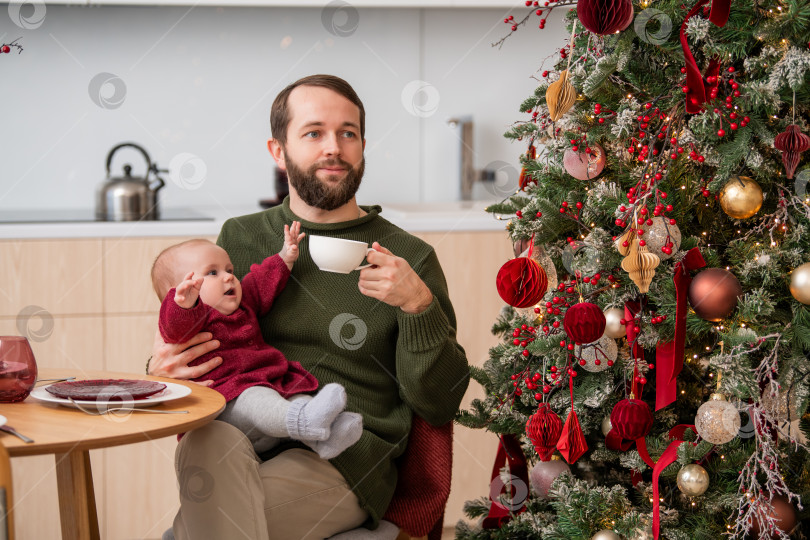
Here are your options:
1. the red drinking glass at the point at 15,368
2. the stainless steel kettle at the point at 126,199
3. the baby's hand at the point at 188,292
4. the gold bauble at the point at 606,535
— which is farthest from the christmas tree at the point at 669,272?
the stainless steel kettle at the point at 126,199

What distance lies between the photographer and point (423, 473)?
1.51 m

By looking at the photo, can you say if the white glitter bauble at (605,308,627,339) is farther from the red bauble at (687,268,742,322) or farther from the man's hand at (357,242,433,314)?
the man's hand at (357,242,433,314)

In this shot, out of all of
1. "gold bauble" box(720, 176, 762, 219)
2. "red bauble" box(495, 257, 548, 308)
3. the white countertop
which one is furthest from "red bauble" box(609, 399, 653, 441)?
the white countertop

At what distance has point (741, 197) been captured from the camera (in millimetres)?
1200

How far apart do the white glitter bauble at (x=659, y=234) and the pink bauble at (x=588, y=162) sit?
0.17 m

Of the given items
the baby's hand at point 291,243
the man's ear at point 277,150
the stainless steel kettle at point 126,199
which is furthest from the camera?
the stainless steel kettle at point 126,199

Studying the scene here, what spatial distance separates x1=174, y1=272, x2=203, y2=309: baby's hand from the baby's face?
104 mm

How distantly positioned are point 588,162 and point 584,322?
293 millimetres

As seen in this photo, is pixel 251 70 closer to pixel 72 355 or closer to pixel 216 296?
pixel 72 355

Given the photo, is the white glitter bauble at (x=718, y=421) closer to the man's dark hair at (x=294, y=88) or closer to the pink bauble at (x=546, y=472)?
the pink bauble at (x=546, y=472)

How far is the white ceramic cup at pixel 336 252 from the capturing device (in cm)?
133

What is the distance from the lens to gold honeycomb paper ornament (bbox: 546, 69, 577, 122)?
4.11 ft

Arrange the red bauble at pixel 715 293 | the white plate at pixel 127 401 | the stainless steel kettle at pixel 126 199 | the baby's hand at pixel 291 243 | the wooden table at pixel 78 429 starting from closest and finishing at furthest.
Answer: the wooden table at pixel 78 429 → the white plate at pixel 127 401 → the red bauble at pixel 715 293 → the baby's hand at pixel 291 243 → the stainless steel kettle at pixel 126 199

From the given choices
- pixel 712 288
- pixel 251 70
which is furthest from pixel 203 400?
pixel 251 70
